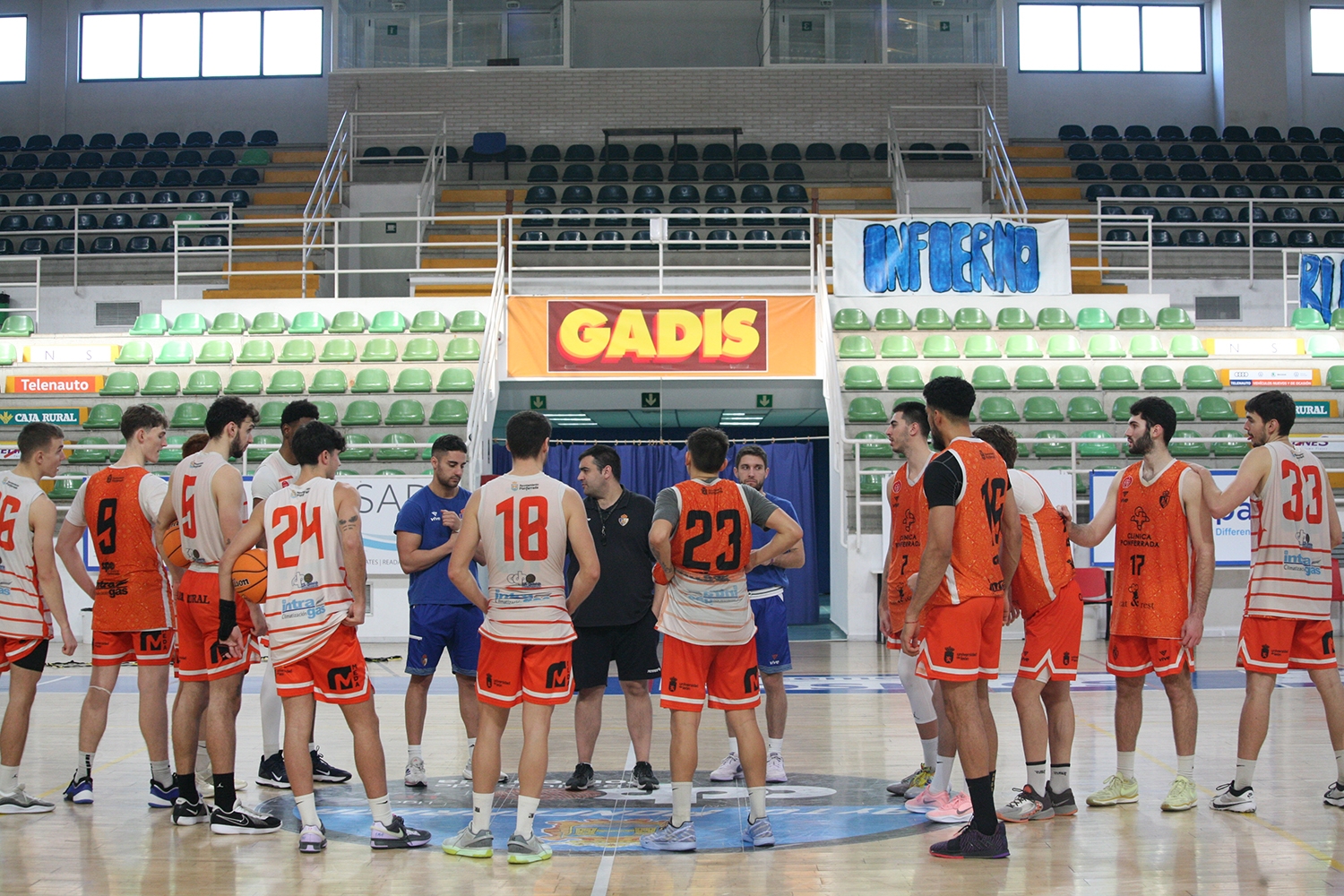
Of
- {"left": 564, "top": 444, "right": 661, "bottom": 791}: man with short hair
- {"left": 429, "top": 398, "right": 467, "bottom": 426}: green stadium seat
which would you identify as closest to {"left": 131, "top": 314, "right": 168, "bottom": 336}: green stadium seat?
{"left": 429, "top": 398, "right": 467, "bottom": 426}: green stadium seat

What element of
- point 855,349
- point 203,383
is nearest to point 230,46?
point 203,383

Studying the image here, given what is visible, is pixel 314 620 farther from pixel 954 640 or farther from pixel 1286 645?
pixel 1286 645

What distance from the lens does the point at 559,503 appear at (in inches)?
187

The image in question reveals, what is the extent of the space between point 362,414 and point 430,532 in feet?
25.2

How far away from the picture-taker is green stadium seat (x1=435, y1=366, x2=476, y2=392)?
13758mm

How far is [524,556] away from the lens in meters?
4.72

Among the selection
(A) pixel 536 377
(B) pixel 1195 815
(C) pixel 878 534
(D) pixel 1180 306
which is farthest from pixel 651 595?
(D) pixel 1180 306

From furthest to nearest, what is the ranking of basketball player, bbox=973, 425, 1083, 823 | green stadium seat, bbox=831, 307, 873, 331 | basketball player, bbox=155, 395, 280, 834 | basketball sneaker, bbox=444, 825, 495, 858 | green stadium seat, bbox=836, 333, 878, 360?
1. green stadium seat, bbox=831, 307, 873, 331
2. green stadium seat, bbox=836, 333, 878, 360
3. basketball player, bbox=973, 425, 1083, 823
4. basketball player, bbox=155, 395, 280, 834
5. basketball sneaker, bbox=444, 825, 495, 858

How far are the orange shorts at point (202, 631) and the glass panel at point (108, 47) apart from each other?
2149 cm

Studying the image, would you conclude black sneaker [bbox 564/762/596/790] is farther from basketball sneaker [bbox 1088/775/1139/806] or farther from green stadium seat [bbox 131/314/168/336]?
green stadium seat [bbox 131/314/168/336]

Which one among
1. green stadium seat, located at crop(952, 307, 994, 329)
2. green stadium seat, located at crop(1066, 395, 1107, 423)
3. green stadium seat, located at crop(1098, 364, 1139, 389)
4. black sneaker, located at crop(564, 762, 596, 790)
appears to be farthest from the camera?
green stadium seat, located at crop(952, 307, 994, 329)

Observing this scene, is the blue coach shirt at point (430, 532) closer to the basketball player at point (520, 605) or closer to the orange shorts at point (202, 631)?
the orange shorts at point (202, 631)

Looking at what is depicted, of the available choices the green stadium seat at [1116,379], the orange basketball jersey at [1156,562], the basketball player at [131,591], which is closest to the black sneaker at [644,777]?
the basketball player at [131,591]

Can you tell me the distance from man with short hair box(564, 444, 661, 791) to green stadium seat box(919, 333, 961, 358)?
30.0 feet
